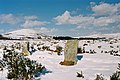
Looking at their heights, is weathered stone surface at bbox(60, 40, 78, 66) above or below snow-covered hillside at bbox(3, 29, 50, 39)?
below

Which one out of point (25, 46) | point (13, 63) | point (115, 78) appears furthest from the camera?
point (25, 46)

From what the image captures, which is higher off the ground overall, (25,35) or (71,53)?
(25,35)

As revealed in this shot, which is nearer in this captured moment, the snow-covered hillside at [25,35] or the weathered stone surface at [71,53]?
the weathered stone surface at [71,53]

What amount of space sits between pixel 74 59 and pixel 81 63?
0.52 m

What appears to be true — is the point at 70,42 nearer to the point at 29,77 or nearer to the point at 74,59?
the point at 74,59

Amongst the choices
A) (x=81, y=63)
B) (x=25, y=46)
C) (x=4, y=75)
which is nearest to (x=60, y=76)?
(x=4, y=75)

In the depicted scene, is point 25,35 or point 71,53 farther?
point 25,35

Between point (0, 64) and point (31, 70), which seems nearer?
point (31, 70)

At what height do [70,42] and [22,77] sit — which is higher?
[70,42]

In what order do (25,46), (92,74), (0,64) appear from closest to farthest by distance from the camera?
1. (92,74)
2. (0,64)
3. (25,46)

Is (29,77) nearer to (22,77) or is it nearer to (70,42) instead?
(22,77)

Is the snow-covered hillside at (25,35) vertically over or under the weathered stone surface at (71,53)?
over

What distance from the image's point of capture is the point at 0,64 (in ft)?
38.6

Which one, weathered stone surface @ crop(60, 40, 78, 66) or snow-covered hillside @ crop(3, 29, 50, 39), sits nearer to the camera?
weathered stone surface @ crop(60, 40, 78, 66)
